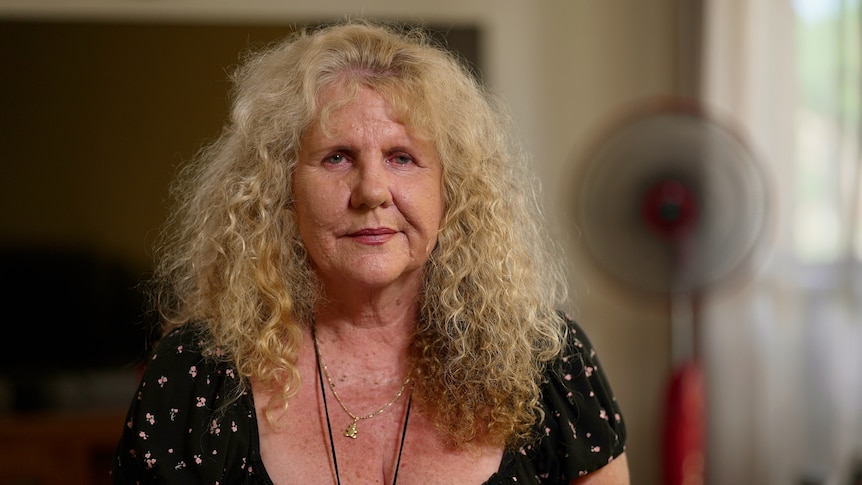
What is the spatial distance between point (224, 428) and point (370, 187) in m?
0.43

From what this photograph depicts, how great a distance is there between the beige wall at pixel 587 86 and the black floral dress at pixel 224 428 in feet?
7.22

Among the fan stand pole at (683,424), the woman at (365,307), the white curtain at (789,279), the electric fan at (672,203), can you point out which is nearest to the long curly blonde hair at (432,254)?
the woman at (365,307)

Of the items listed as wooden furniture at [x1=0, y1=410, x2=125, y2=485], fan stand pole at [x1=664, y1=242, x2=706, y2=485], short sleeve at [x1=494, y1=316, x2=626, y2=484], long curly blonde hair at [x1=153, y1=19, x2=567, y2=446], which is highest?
long curly blonde hair at [x1=153, y1=19, x2=567, y2=446]

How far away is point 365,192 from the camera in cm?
136

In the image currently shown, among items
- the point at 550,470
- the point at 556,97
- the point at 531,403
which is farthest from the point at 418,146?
the point at 556,97

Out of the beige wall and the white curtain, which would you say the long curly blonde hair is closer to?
the white curtain

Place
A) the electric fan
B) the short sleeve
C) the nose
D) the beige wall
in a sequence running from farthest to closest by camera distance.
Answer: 1. the beige wall
2. the electric fan
3. the short sleeve
4. the nose

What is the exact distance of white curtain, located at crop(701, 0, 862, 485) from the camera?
2.90 metres

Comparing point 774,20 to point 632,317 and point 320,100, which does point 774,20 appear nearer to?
point 632,317

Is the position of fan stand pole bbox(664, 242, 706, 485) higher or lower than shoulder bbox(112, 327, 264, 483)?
lower

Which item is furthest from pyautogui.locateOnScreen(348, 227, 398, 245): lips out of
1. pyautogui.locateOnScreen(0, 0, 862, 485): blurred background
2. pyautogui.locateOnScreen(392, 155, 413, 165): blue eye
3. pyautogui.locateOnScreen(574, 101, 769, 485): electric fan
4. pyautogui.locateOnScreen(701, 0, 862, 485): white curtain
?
pyautogui.locateOnScreen(701, 0, 862, 485): white curtain

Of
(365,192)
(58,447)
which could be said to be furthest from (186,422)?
(58,447)

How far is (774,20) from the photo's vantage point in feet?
10.3

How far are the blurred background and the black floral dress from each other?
1.14m
